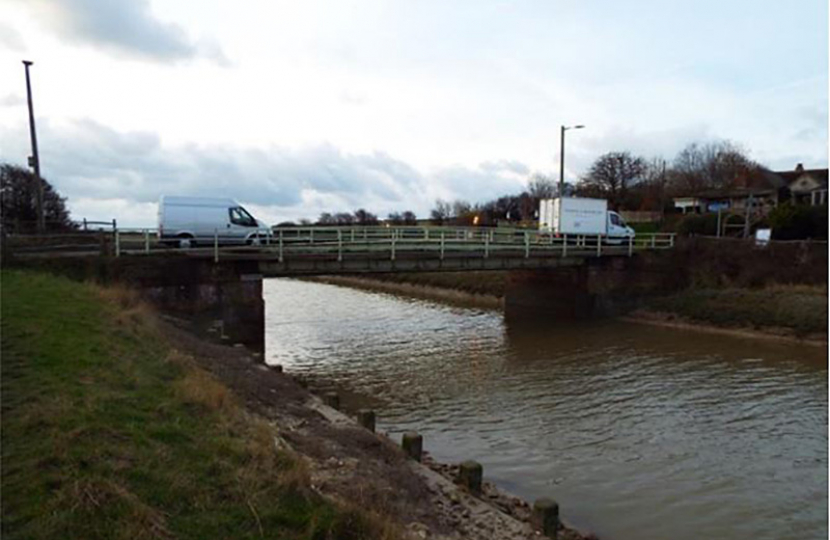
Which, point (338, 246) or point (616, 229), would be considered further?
point (616, 229)

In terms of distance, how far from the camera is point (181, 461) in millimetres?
6109

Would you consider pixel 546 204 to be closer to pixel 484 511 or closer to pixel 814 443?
pixel 814 443

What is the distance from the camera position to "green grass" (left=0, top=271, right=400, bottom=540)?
4742mm

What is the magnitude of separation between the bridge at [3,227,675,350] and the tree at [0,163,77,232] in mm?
20777

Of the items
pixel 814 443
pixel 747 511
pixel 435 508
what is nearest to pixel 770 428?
pixel 814 443

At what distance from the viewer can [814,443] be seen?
12164 millimetres

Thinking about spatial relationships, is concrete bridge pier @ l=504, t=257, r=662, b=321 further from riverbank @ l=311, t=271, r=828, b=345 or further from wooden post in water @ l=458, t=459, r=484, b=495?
wooden post in water @ l=458, t=459, r=484, b=495

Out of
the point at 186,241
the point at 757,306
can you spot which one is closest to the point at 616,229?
the point at 757,306

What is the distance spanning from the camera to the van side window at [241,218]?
981 inches

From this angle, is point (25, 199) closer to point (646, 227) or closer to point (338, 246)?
point (338, 246)

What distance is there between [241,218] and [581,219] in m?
18.6

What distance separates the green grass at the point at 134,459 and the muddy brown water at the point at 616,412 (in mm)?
4423

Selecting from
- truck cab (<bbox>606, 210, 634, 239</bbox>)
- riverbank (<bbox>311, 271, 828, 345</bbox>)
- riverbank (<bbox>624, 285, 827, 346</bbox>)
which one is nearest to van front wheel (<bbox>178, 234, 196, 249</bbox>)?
riverbank (<bbox>311, 271, 828, 345</bbox>)

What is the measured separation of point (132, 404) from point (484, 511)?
4.46 metres
